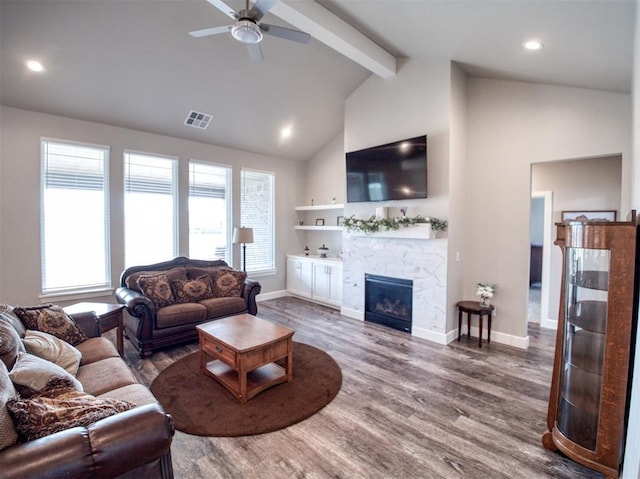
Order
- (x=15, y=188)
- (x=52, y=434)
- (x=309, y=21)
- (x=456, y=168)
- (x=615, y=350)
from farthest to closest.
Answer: (x=456, y=168)
(x=15, y=188)
(x=309, y=21)
(x=615, y=350)
(x=52, y=434)

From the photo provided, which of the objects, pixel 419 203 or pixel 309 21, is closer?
pixel 309 21

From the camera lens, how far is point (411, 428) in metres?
2.46

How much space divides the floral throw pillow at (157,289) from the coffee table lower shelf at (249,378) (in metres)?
1.18

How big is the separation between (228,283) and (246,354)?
7.06 feet

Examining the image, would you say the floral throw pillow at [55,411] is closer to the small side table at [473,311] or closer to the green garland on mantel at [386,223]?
the green garland on mantel at [386,223]

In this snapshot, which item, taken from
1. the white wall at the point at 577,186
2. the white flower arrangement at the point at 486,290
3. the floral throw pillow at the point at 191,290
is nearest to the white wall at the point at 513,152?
the white flower arrangement at the point at 486,290

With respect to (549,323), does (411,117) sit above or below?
above

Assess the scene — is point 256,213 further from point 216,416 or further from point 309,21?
point 216,416

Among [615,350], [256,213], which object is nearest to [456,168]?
[615,350]

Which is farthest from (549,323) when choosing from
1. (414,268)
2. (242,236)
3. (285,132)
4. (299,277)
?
(285,132)

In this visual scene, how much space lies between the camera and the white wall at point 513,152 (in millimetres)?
3537

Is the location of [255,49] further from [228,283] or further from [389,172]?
[228,283]

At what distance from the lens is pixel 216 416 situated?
8.52 feet

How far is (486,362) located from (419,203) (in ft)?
7.05
